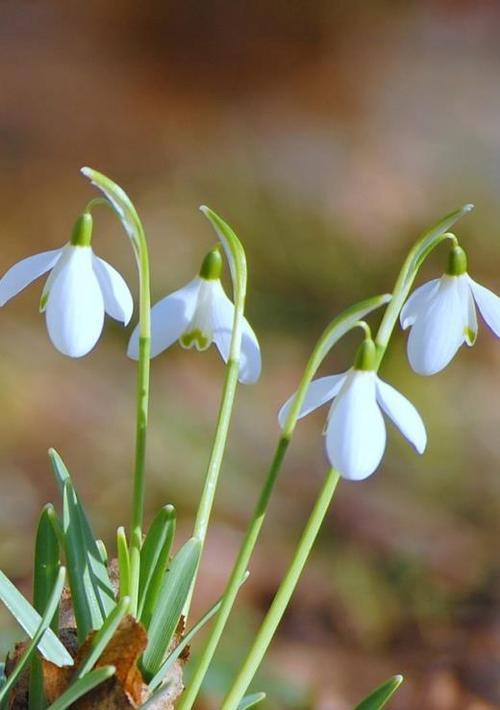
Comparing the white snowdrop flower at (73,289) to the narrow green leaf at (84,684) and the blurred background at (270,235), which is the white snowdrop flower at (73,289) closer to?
the narrow green leaf at (84,684)

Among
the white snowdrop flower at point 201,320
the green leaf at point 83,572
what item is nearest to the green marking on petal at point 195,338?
the white snowdrop flower at point 201,320

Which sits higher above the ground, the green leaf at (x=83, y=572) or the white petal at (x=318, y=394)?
the white petal at (x=318, y=394)

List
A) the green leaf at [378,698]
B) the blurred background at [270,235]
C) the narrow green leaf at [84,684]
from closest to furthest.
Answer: the narrow green leaf at [84,684], the green leaf at [378,698], the blurred background at [270,235]

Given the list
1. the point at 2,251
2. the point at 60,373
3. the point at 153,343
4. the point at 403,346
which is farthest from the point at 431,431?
the point at 153,343

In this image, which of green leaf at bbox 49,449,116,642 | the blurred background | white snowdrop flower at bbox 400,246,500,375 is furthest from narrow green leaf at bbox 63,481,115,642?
the blurred background

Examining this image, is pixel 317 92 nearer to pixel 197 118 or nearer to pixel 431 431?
pixel 197 118

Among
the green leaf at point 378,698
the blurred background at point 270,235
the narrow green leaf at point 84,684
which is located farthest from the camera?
the blurred background at point 270,235
